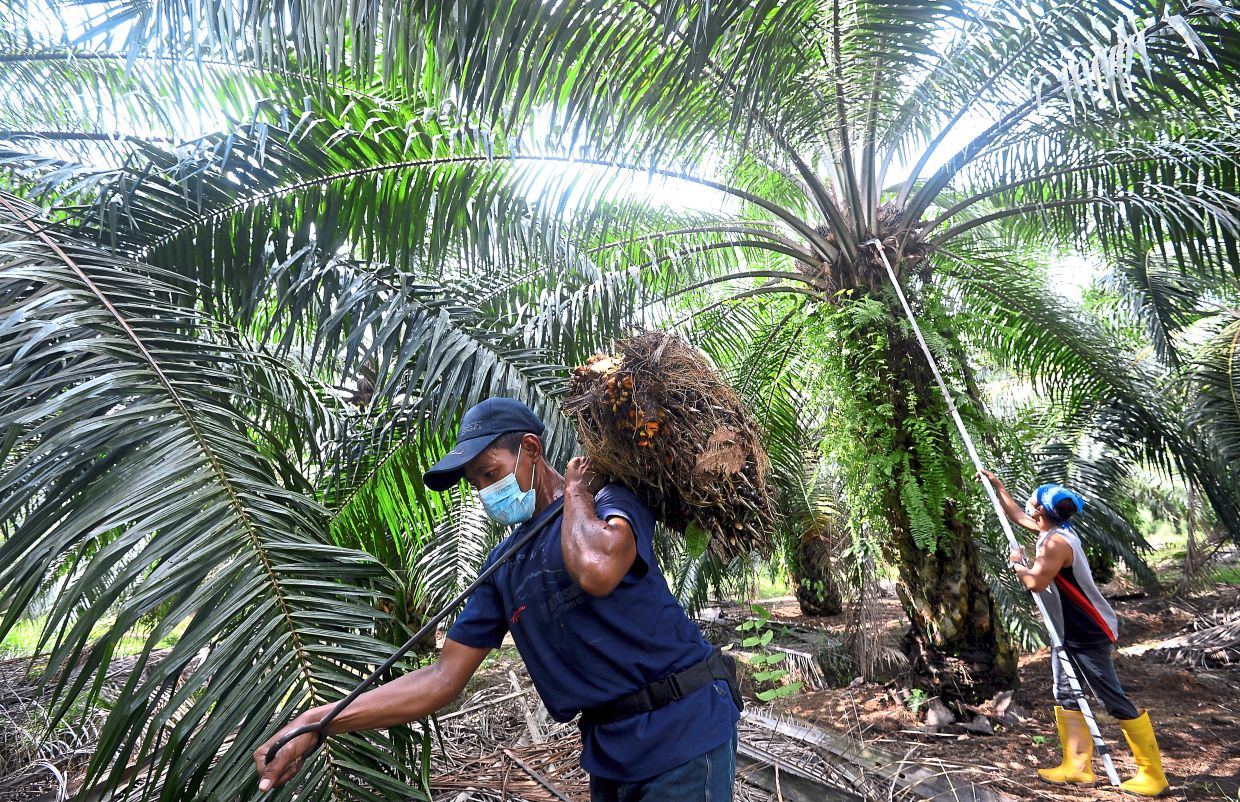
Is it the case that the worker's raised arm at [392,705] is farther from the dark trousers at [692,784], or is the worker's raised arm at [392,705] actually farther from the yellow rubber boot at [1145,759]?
the yellow rubber boot at [1145,759]

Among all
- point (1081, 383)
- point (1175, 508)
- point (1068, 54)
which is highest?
point (1068, 54)

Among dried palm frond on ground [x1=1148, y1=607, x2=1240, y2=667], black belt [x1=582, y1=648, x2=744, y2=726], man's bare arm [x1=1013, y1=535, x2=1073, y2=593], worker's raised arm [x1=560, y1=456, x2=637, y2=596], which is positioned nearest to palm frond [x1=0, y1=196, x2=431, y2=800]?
black belt [x1=582, y1=648, x2=744, y2=726]

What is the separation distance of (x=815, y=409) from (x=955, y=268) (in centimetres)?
195

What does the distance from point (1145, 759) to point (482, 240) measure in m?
4.70

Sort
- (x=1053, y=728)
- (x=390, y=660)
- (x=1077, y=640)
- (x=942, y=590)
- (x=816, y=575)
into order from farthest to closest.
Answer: (x=816, y=575) < (x=942, y=590) < (x=1053, y=728) < (x=1077, y=640) < (x=390, y=660)

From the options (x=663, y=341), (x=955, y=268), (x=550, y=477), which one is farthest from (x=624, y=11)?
(x=955, y=268)

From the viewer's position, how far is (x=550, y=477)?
7.97 feet

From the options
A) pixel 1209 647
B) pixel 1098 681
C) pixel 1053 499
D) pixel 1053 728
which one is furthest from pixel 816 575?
pixel 1053 499

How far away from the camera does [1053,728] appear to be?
5824 mm

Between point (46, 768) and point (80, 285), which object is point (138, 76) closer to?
point (80, 285)

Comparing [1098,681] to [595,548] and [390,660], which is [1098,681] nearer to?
[595,548]

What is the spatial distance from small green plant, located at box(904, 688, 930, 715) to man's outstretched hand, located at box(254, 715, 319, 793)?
206 inches

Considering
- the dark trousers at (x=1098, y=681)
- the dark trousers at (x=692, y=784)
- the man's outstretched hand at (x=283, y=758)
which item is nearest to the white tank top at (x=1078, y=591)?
the dark trousers at (x=1098, y=681)

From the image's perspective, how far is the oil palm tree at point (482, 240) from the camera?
2.46m
